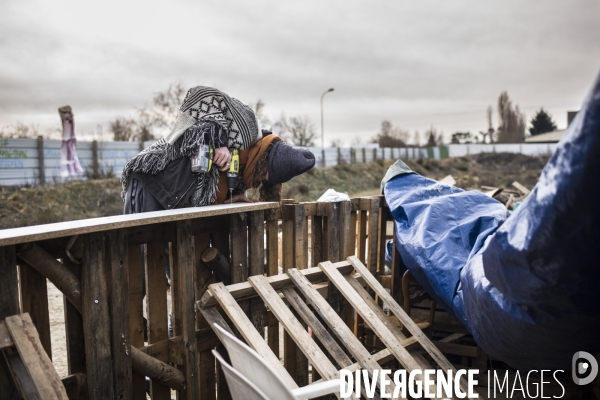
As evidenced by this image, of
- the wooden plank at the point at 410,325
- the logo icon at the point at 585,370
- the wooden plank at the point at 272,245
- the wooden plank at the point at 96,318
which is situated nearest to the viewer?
the wooden plank at the point at 96,318

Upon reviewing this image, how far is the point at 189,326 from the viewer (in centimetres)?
277

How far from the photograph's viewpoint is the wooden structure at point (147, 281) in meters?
2.23

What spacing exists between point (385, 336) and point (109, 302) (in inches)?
65.5

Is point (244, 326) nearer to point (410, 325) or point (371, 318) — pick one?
point (371, 318)

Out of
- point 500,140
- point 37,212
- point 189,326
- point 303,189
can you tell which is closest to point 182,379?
point 189,326

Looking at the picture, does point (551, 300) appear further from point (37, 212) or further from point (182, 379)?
point (37, 212)

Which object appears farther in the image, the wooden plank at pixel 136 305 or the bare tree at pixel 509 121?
the bare tree at pixel 509 121

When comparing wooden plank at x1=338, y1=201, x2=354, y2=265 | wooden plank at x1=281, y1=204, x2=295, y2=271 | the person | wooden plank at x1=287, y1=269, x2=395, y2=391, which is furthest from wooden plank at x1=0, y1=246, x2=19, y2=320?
wooden plank at x1=338, y1=201, x2=354, y2=265

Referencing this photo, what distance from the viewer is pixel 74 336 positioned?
241 centimetres

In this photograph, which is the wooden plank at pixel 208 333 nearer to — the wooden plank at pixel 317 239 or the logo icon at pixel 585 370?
the wooden plank at pixel 317 239

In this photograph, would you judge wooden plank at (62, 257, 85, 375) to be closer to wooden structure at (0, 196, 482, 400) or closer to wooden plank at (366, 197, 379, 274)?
wooden structure at (0, 196, 482, 400)

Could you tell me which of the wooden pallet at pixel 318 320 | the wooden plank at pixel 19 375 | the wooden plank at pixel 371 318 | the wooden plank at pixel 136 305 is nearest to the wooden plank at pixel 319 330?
the wooden pallet at pixel 318 320

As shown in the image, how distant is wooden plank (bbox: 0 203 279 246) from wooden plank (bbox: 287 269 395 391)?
0.59 meters

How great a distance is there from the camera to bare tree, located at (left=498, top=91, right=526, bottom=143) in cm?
6719
